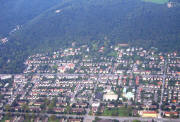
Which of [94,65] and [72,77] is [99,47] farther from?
[72,77]

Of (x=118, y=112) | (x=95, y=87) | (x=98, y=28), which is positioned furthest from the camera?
(x=98, y=28)

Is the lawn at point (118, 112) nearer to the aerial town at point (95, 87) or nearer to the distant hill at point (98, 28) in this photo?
the aerial town at point (95, 87)

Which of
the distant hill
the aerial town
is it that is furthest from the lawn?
the distant hill

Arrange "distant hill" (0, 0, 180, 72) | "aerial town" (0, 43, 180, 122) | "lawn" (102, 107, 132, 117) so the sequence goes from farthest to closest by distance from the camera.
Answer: "distant hill" (0, 0, 180, 72) < "aerial town" (0, 43, 180, 122) < "lawn" (102, 107, 132, 117)

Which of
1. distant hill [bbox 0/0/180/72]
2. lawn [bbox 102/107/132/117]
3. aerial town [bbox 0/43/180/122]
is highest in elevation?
distant hill [bbox 0/0/180/72]

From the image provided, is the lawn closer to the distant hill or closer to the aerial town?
the aerial town

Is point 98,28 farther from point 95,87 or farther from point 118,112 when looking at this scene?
point 118,112

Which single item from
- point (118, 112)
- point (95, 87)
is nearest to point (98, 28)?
point (95, 87)
